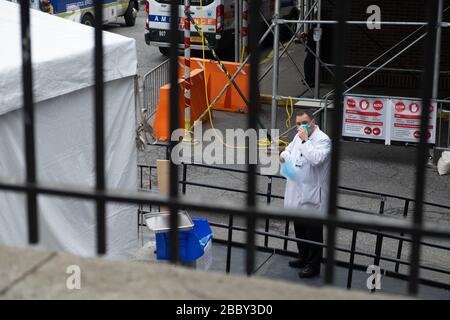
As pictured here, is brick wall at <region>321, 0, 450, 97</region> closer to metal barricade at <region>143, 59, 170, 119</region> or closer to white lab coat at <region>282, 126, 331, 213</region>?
metal barricade at <region>143, 59, 170, 119</region>

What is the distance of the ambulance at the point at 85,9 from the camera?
63.4 ft

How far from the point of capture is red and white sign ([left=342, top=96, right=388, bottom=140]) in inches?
476

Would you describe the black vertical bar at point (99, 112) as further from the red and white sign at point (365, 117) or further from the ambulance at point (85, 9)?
the ambulance at point (85, 9)

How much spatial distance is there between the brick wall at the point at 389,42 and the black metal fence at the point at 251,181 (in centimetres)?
1388

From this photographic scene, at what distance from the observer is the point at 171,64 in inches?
92.8

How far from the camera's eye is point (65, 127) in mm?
6617

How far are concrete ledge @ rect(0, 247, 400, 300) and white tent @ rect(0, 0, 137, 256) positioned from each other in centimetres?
296

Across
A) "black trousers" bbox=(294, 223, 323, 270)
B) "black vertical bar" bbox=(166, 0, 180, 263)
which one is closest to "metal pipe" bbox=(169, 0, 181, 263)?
"black vertical bar" bbox=(166, 0, 180, 263)

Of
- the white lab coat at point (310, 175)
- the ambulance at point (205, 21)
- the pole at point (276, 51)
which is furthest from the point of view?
the ambulance at point (205, 21)

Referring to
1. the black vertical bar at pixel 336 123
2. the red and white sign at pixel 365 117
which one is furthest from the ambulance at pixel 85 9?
the black vertical bar at pixel 336 123

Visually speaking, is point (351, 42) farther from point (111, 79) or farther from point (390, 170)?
point (111, 79)

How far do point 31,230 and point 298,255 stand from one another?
5.96 meters

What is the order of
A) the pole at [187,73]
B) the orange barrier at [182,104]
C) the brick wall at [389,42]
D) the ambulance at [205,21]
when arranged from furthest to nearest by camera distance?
the ambulance at [205,21] → the brick wall at [389,42] → the orange barrier at [182,104] → the pole at [187,73]
